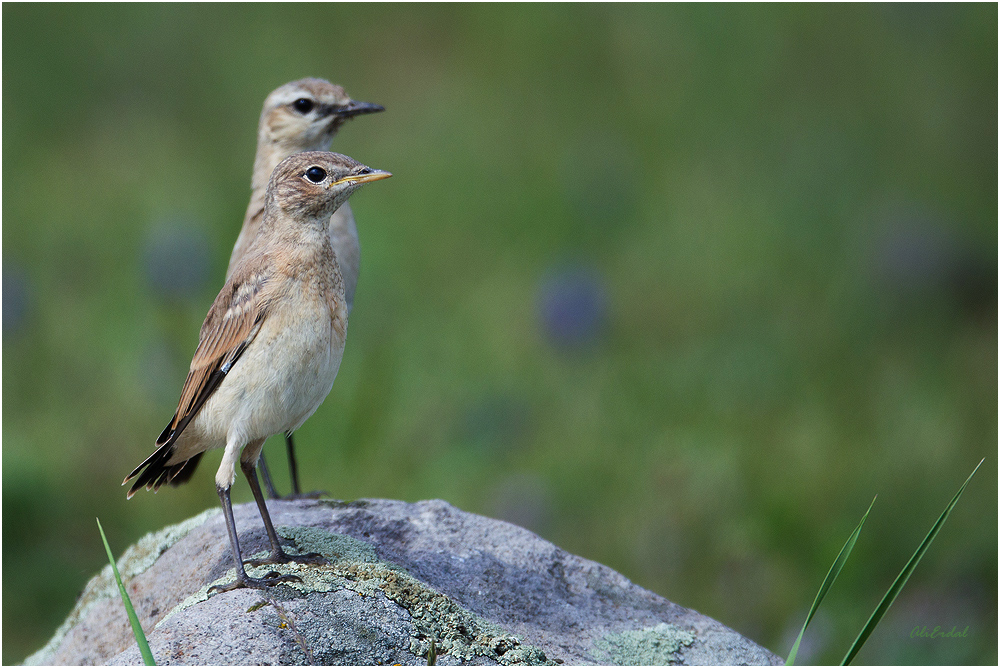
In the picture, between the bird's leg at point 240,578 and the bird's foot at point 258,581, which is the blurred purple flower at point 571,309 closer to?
the bird's leg at point 240,578

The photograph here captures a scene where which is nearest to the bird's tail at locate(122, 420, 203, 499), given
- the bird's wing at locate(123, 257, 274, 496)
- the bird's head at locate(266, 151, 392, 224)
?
the bird's wing at locate(123, 257, 274, 496)

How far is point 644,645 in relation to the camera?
4207 mm

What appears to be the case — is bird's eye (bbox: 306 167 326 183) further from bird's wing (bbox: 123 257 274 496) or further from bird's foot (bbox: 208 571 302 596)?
bird's foot (bbox: 208 571 302 596)

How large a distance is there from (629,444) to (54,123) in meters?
8.54

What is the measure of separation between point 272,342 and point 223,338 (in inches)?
11.9

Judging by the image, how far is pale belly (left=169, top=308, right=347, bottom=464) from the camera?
4.25 meters

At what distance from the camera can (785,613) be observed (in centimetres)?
770

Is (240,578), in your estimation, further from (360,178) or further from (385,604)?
(360,178)

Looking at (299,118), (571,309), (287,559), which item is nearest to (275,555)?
(287,559)

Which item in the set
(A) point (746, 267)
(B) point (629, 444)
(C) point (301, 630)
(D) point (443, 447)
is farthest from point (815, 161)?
(C) point (301, 630)

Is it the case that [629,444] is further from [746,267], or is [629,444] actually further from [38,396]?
[38,396]

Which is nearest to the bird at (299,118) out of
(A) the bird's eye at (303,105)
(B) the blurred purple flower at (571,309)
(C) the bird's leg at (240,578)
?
(A) the bird's eye at (303,105)

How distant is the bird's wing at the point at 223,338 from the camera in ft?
14.4

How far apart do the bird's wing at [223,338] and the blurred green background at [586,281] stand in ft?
10.4
